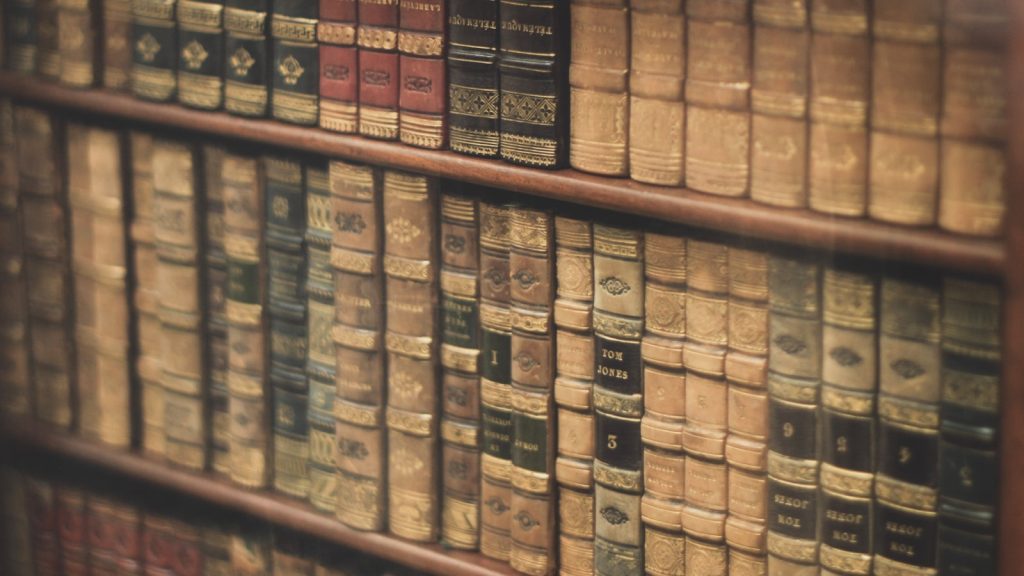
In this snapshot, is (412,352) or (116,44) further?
(116,44)

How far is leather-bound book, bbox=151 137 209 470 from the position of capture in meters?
1.83

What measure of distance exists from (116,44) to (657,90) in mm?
765

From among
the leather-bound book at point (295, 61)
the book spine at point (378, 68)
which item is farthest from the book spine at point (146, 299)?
the book spine at point (378, 68)

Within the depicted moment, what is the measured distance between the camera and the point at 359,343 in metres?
1.71

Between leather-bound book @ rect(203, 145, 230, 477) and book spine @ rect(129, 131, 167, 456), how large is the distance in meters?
0.08

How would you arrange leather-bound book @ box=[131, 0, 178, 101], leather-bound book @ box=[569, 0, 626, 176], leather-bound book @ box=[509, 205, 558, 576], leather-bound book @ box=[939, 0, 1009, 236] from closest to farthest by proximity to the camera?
leather-bound book @ box=[939, 0, 1009, 236] < leather-bound book @ box=[569, 0, 626, 176] < leather-bound book @ box=[509, 205, 558, 576] < leather-bound book @ box=[131, 0, 178, 101]

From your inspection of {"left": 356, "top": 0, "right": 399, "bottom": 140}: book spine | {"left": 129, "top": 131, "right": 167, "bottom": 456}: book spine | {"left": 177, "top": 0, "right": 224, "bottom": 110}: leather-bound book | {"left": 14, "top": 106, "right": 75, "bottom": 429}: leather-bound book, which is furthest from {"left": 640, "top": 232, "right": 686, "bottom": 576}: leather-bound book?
→ {"left": 14, "top": 106, "right": 75, "bottom": 429}: leather-bound book

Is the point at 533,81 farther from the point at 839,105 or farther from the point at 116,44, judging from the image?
the point at 116,44

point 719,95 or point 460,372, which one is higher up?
point 719,95

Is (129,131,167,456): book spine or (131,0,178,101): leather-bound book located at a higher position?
(131,0,178,101): leather-bound book

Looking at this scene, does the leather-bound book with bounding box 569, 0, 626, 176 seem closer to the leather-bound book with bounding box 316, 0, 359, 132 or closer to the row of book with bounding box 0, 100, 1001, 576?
the row of book with bounding box 0, 100, 1001, 576

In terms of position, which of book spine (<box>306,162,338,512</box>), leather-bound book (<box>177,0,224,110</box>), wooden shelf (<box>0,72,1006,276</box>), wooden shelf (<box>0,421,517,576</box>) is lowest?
wooden shelf (<box>0,421,517,576</box>)

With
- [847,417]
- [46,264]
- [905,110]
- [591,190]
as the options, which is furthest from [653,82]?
[46,264]

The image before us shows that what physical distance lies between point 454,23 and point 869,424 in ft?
1.94
